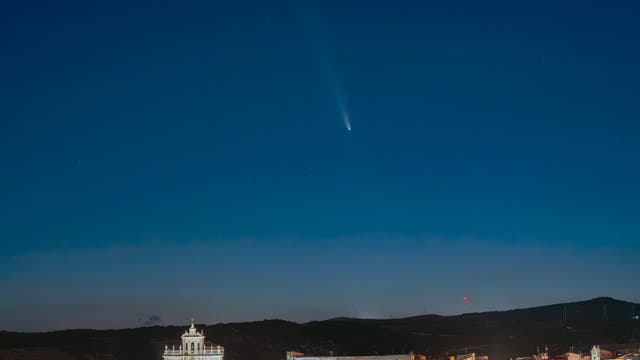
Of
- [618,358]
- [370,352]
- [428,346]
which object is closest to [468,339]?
[428,346]

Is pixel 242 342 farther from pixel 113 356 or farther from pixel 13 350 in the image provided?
pixel 13 350

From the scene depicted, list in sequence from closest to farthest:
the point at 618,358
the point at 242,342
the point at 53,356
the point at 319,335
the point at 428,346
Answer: the point at 618,358
the point at 53,356
the point at 242,342
the point at 428,346
the point at 319,335

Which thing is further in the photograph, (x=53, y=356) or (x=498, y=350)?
(x=498, y=350)

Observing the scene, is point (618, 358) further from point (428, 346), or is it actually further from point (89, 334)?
point (89, 334)

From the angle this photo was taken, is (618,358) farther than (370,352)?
No

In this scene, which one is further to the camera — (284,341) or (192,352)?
(284,341)

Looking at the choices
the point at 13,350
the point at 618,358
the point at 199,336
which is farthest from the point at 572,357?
the point at 13,350

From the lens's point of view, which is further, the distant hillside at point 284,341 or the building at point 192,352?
the distant hillside at point 284,341

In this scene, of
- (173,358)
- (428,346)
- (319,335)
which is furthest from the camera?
(319,335)

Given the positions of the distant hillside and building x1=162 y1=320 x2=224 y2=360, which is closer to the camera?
building x1=162 y1=320 x2=224 y2=360
